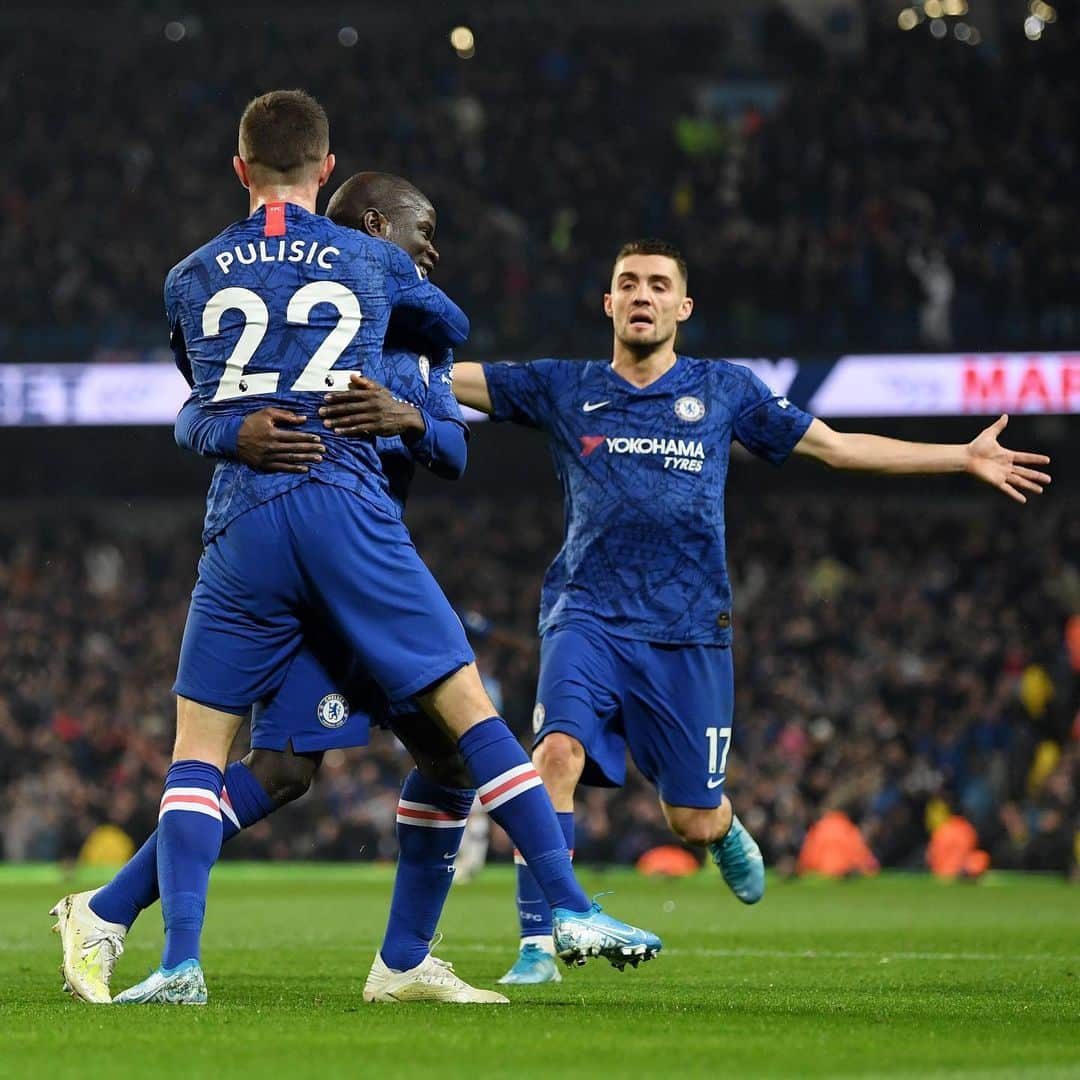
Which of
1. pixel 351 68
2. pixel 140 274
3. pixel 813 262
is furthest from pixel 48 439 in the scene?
pixel 813 262

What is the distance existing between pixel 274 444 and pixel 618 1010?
5.53 feet

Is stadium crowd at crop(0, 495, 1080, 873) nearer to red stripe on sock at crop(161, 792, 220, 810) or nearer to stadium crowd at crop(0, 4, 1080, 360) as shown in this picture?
stadium crowd at crop(0, 4, 1080, 360)

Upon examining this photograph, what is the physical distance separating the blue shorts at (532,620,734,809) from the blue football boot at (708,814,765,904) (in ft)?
1.38

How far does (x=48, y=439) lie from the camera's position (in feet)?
80.7

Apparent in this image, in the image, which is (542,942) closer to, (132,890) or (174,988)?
(132,890)

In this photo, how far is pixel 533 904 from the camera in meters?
6.20

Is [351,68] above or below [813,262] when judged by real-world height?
above

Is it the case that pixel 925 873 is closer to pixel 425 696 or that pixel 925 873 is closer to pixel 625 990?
pixel 625 990

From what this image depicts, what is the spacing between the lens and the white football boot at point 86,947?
5086mm

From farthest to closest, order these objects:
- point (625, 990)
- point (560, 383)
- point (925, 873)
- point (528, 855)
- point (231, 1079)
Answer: point (925, 873), point (560, 383), point (625, 990), point (528, 855), point (231, 1079)

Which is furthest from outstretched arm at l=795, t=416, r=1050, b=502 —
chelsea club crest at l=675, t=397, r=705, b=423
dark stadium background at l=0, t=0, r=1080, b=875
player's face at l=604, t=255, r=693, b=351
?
dark stadium background at l=0, t=0, r=1080, b=875

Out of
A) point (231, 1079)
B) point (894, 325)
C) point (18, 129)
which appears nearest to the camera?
point (231, 1079)

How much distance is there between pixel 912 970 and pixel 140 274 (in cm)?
1929

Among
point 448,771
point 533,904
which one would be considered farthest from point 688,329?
point 448,771
